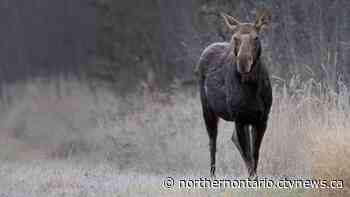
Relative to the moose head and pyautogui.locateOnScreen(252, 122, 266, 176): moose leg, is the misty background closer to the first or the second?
pyautogui.locateOnScreen(252, 122, 266, 176): moose leg

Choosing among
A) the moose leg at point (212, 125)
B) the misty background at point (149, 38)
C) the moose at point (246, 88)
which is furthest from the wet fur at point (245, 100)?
the misty background at point (149, 38)

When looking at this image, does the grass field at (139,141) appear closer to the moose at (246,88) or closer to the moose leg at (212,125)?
the moose leg at (212,125)

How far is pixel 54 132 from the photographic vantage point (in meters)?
19.0

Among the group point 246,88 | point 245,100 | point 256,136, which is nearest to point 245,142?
point 256,136

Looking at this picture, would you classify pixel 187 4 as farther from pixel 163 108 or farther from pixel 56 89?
pixel 56 89

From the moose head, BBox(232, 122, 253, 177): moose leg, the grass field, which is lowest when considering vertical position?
the grass field

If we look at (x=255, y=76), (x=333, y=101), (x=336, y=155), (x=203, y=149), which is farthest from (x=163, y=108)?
(x=336, y=155)

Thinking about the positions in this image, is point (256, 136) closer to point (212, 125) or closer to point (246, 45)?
point (246, 45)

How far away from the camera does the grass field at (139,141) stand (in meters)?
11.8

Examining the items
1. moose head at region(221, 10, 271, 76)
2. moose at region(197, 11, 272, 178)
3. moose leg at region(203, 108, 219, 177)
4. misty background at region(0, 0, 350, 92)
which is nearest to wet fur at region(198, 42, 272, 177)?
moose at region(197, 11, 272, 178)

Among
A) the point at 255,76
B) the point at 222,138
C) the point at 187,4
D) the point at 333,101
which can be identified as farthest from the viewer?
the point at 187,4

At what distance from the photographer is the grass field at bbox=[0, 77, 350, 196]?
38.6 ft

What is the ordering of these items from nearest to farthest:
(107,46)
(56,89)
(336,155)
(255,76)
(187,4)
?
1. (336,155)
2. (255,76)
3. (56,89)
4. (187,4)
5. (107,46)

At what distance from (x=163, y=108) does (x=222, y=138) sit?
4561 mm
